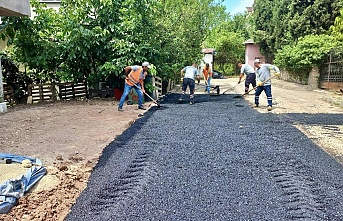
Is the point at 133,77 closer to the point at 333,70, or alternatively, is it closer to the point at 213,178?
the point at 213,178

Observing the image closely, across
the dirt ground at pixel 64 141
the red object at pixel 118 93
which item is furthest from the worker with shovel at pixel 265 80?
the red object at pixel 118 93

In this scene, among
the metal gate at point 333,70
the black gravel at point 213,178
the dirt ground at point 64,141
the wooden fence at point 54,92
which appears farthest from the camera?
the metal gate at point 333,70

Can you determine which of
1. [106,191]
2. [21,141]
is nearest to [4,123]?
[21,141]

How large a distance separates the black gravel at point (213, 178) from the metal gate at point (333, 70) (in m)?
8.32

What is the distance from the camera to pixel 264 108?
26.3 ft

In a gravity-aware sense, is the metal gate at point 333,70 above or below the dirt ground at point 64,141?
above

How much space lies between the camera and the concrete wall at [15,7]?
21.9 feet

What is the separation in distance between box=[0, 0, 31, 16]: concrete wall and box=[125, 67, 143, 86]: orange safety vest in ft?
9.49

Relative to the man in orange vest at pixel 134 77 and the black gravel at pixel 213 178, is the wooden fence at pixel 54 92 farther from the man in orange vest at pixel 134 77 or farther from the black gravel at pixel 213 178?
the black gravel at pixel 213 178

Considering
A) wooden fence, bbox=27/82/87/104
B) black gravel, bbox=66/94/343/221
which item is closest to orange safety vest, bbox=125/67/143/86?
black gravel, bbox=66/94/343/221

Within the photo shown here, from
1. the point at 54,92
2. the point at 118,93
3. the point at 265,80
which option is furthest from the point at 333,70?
the point at 54,92

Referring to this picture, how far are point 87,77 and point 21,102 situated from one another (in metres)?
2.60

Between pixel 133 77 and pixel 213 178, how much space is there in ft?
16.7

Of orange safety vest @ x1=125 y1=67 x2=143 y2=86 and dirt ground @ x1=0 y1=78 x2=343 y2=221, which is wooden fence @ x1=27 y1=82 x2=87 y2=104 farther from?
orange safety vest @ x1=125 y1=67 x2=143 y2=86
